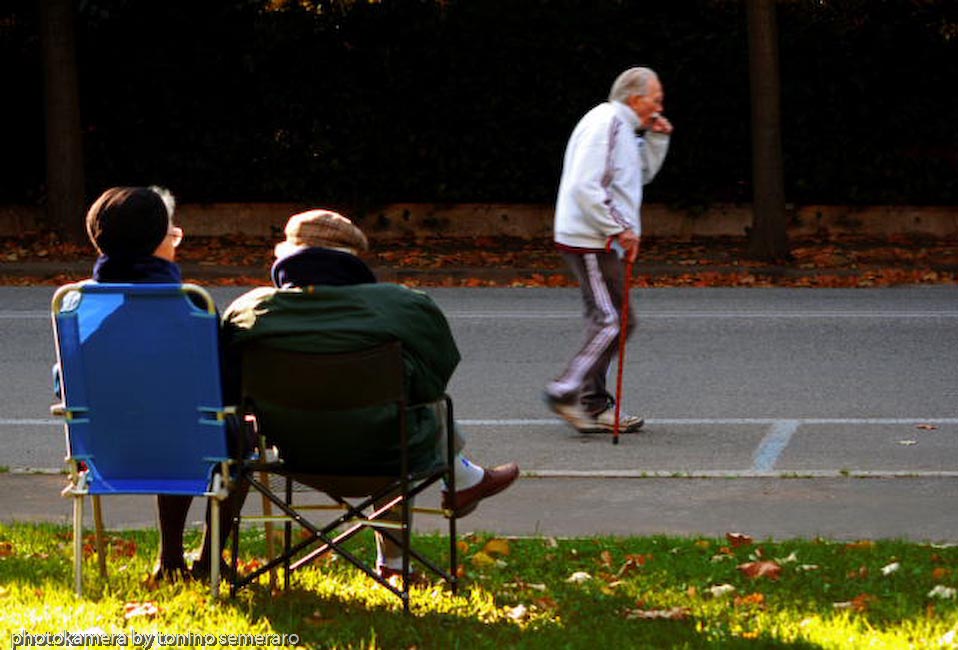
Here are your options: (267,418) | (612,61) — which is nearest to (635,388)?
(267,418)

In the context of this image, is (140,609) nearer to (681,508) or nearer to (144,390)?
(144,390)

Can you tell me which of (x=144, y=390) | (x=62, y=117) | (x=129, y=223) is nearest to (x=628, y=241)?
(x=129, y=223)

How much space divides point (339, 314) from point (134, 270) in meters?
0.78

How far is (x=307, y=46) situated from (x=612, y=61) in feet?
12.5

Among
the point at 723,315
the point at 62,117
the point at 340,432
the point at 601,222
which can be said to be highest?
the point at 62,117

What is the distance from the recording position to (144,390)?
554cm

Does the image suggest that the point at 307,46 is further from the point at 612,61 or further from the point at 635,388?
the point at 635,388

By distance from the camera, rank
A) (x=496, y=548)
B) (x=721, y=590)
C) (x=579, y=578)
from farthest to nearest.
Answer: (x=496, y=548)
(x=579, y=578)
(x=721, y=590)

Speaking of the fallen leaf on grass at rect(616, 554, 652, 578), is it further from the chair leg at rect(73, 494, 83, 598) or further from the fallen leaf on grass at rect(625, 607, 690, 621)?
the chair leg at rect(73, 494, 83, 598)

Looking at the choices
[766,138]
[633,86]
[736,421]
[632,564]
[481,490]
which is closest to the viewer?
[632,564]

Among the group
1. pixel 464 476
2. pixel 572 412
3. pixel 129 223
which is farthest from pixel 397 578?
pixel 572 412

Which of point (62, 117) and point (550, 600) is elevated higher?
point (62, 117)

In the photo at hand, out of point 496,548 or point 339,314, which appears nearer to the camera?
point 339,314

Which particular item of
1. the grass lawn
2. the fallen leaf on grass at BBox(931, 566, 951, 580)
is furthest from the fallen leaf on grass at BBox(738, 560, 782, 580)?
the fallen leaf on grass at BBox(931, 566, 951, 580)
